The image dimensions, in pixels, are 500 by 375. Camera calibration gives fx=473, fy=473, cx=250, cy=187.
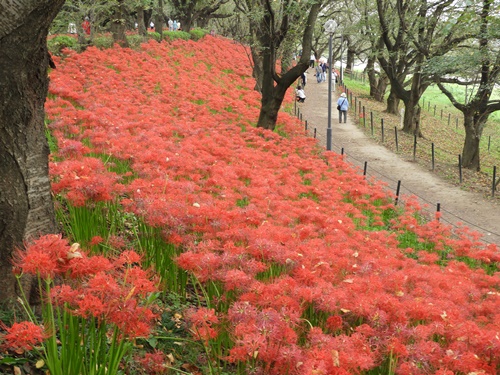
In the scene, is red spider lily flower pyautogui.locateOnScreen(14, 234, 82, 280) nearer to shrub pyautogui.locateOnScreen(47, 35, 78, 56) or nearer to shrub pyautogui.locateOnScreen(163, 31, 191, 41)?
shrub pyautogui.locateOnScreen(47, 35, 78, 56)

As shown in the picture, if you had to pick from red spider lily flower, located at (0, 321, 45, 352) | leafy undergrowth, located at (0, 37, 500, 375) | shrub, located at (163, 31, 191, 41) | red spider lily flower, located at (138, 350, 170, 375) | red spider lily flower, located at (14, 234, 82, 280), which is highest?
shrub, located at (163, 31, 191, 41)

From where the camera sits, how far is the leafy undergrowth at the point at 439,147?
668 inches

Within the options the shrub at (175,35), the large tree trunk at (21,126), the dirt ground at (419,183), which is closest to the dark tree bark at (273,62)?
the dirt ground at (419,183)

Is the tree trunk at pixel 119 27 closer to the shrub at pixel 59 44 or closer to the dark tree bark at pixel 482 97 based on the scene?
the shrub at pixel 59 44

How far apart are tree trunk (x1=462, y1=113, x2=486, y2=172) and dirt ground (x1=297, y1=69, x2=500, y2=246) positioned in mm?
2111

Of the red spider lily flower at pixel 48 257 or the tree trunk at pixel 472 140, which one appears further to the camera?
the tree trunk at pixel 472 140

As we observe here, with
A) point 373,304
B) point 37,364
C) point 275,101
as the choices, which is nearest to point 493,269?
A: point 373,304

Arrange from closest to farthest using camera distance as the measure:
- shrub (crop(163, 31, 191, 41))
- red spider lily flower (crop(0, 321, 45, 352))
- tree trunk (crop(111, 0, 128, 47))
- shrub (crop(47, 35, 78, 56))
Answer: red spider lily flower (crop(0, 321, 45, 352)) → shrub (crop(47, 35, 78, 56)) → tree trunk (crop(111, 0, 128, 47)) → shrub (crop(163, 31, 191, 41))

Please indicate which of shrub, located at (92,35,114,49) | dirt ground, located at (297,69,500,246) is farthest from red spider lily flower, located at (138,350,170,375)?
shrub, located at (92,35,114,49)

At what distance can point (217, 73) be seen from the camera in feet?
Result: 86.0

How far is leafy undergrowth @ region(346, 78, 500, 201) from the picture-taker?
1697cm

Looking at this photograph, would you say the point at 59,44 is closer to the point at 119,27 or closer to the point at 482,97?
the point at 119,27

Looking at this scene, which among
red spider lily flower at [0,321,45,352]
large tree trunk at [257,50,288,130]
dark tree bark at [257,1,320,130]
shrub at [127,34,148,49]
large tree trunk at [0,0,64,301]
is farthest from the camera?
shrub at [127,34,148,49]

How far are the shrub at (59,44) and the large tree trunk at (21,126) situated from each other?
599 inches
